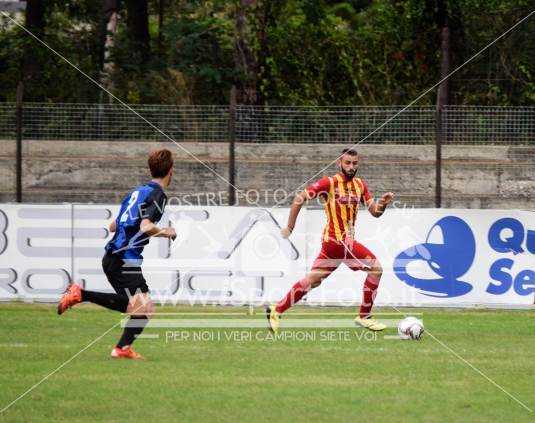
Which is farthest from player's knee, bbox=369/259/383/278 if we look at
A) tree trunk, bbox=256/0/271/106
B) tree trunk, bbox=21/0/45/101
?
tree trunk, bbox=21/0/45/101

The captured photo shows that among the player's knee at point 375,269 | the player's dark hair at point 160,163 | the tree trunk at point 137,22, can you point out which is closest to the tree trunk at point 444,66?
the player's knee at point 375,269

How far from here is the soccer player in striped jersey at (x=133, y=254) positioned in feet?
30.5

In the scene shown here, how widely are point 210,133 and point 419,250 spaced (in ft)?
15.3

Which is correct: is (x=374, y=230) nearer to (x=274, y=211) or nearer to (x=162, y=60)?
(x=274, y=211)

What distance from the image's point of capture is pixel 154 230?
9094mm

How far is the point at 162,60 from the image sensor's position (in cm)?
2317

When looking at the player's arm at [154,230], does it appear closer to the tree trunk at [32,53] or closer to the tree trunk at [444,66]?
the tree trunk at [444,66]

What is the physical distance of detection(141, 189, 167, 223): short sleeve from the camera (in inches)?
363

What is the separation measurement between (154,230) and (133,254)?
0.50 meters

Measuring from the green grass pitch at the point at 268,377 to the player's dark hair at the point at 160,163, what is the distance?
173cm

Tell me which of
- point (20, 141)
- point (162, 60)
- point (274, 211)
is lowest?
point (274, 211)

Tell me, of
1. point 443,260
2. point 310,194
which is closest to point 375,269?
point 310,194

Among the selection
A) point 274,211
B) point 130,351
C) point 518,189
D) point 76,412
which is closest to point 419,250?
point 274,211

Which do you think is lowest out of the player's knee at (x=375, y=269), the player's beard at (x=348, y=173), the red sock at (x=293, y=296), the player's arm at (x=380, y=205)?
the red sock at (x=293, y=296)
